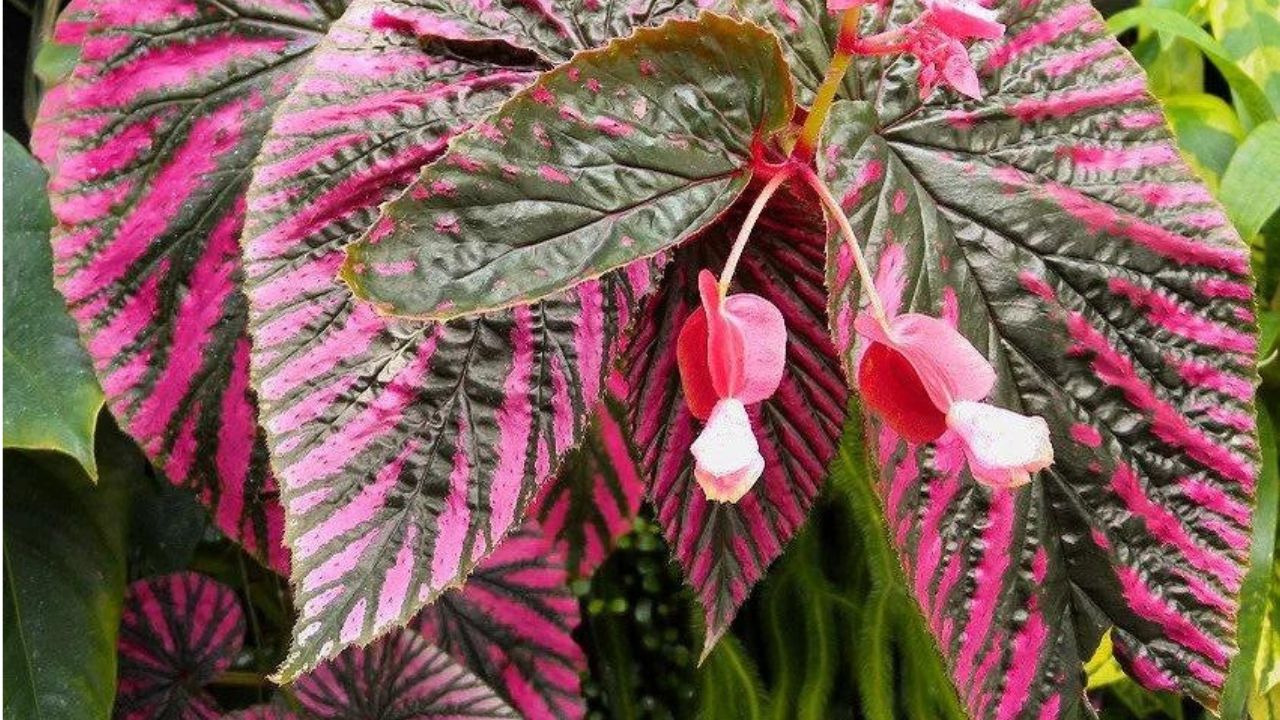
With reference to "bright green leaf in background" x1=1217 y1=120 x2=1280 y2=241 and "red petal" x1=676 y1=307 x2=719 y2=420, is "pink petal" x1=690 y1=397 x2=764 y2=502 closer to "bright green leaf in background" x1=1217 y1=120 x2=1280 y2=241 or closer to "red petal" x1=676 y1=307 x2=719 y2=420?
"red petal" x1=676 y1=307 x2=719 y2=420

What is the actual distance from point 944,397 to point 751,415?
0.16 m

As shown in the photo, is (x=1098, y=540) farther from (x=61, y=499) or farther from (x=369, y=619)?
(x=61, y=499)

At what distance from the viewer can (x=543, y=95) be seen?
37 centimetres

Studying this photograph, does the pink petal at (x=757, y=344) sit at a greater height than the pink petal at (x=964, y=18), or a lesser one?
lesser

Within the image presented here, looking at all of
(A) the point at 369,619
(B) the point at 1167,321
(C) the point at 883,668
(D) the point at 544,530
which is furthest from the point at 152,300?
(C) the point at 883,668

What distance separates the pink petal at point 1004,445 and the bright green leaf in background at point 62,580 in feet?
1.87

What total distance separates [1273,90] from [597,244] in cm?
72

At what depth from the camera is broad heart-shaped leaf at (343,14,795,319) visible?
1.12ft

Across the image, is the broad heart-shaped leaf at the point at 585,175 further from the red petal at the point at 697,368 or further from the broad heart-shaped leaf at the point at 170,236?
the broad heart-shaped leaf at the point at 170,236

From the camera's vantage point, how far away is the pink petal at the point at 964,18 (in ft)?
1.29

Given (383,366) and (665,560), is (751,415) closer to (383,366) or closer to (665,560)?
(383,366)

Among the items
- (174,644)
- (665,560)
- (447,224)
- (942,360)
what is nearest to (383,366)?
(447,224)

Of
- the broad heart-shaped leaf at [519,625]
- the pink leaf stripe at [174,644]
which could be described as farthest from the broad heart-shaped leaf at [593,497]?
the pink leaf stripe at [174,644]

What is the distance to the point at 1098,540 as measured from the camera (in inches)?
18.1
